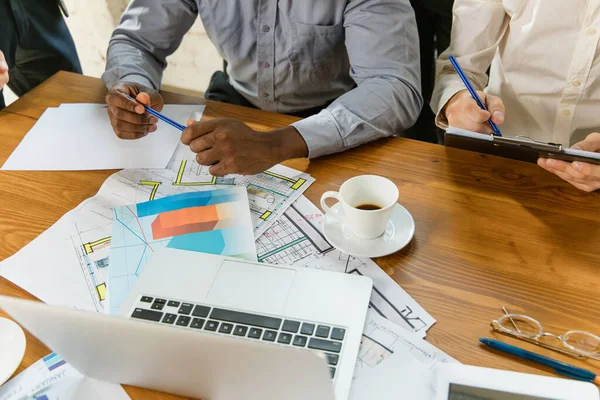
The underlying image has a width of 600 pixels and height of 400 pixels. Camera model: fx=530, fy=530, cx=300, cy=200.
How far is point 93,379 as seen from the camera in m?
0.69

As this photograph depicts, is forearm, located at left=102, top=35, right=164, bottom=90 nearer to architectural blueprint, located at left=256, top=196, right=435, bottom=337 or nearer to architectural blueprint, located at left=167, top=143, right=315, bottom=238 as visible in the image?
architectural blueprint, located at left=167, top=143, right=315, bottom=238

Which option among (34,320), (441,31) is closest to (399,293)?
(34,320)

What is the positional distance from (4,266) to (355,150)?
0.66 metres

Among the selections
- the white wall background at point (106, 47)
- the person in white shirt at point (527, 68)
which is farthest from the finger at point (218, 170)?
the white wall background at point (106, 47)

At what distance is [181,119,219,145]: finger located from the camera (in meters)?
1.00

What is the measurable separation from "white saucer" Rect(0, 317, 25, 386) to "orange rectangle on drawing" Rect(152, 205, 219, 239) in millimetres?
247

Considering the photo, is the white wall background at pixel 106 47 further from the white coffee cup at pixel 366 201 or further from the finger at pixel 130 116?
the white coffee cup at pixel 366 201

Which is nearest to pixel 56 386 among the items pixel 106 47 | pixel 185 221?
pixel 185 221

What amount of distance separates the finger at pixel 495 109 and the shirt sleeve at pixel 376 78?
0.49 feet

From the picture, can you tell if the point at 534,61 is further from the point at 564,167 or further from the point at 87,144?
the point at 87,144

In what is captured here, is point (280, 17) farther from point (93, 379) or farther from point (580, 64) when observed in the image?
point (93, 379)

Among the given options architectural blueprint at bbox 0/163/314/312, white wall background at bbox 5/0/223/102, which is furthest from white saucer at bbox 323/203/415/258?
white wall background at bbox 5/0/223/102

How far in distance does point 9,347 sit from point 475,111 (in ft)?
2.97

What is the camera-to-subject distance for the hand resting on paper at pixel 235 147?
0.99m
